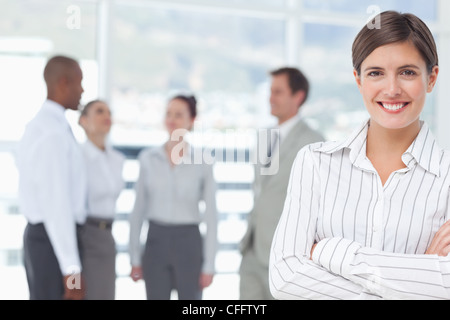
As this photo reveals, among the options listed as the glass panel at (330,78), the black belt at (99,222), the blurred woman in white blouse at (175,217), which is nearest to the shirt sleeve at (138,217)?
the blurred woman in white blouse at (175,217)

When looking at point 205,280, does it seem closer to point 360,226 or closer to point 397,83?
point 360,226

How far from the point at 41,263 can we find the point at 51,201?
29cm

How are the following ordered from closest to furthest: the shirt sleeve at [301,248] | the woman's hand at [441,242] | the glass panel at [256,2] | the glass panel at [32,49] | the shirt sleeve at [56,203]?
the woman's hand at [441,242] → the shirt sleeve at [301,248] → the shirt sleeve at [56,203] → the glass panel at [32,49] → the glass panel at [256,2]

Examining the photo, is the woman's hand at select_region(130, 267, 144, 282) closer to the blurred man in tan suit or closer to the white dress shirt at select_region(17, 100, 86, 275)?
the blurred man in tan suit

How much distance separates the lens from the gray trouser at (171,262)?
10.5 feet

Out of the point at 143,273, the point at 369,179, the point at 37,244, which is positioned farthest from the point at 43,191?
the point at 369,179

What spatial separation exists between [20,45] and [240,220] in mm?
2186

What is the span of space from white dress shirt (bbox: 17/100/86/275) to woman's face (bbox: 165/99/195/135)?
3.08ft

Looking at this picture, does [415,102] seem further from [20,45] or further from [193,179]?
[20,45]

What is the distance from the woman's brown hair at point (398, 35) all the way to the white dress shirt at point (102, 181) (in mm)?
2118

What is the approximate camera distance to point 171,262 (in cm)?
322

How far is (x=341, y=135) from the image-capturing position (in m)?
5.27

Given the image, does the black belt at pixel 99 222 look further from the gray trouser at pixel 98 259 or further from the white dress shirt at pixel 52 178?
the white dress shirt at pixel 52 178

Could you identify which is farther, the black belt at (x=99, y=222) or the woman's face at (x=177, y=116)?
the woman's face at (x=177, y=116)
